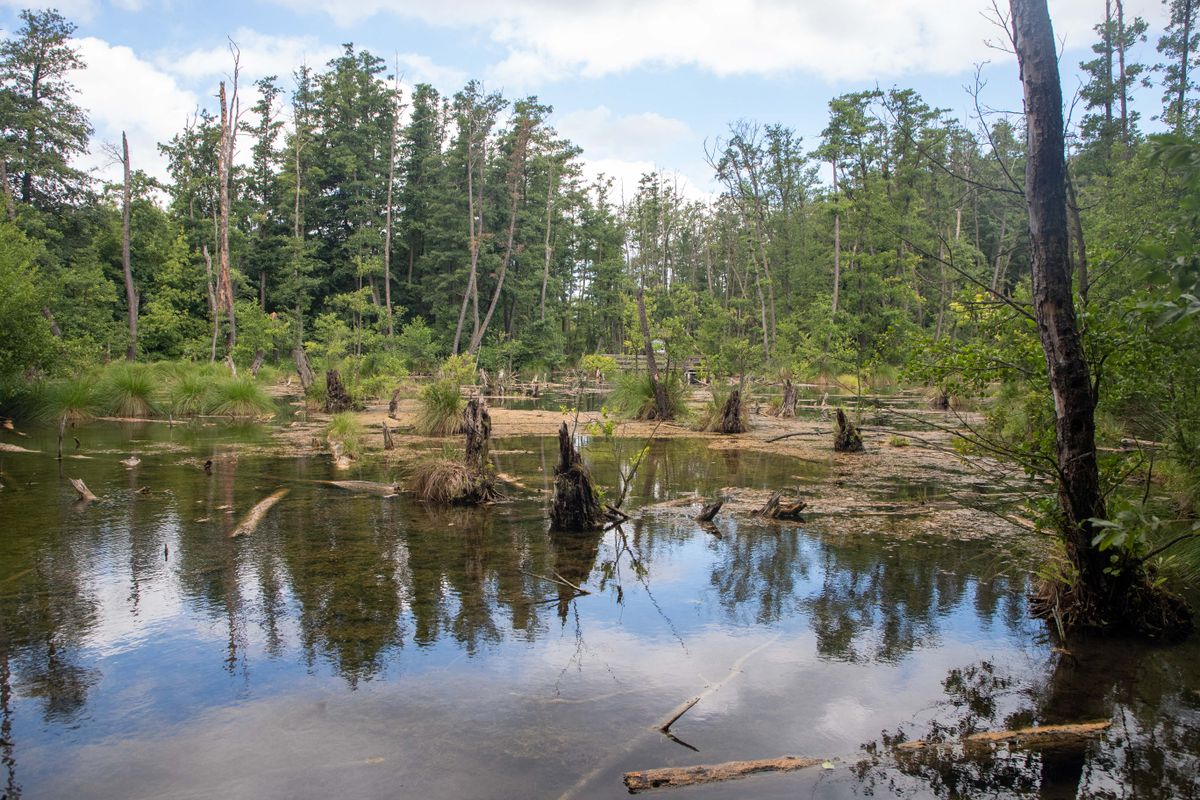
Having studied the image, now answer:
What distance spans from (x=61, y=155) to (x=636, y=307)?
27786 mm

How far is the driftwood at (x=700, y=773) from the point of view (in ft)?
11.6

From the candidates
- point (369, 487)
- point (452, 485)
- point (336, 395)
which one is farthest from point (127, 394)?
point (452, 485)

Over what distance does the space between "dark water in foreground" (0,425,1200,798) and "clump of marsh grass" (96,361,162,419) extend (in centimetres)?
1114

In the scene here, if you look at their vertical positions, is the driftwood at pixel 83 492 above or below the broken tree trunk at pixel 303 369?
below

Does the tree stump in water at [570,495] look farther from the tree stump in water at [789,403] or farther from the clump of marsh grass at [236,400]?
the clump of marsh grass at [236,400]

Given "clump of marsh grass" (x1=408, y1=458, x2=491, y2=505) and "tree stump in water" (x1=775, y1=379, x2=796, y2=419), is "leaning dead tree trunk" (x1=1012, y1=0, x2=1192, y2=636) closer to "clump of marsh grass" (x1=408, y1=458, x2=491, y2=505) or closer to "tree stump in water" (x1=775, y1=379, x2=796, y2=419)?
"clump of marsh grass" (x1=408, y1=458, x2=491, y2=505)

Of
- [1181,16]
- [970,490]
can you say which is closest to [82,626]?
[970,490]

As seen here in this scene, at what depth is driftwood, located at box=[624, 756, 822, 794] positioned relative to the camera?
11.6ft

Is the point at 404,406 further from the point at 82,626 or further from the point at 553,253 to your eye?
the point at 553,253

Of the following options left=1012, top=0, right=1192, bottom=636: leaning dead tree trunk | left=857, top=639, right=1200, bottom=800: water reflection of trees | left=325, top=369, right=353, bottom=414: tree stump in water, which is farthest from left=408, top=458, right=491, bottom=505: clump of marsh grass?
left=325, top=369, right=353, bottom=414: tree stump in water

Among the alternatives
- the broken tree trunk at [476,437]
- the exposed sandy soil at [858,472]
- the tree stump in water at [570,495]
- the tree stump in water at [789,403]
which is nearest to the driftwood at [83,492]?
the exposed sandy soil at [858,472]

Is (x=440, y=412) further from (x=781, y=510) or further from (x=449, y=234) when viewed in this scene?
(x=449, y=234)

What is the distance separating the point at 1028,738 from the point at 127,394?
19.9 meters

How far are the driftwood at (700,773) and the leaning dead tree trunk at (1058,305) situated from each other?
2717 mm
